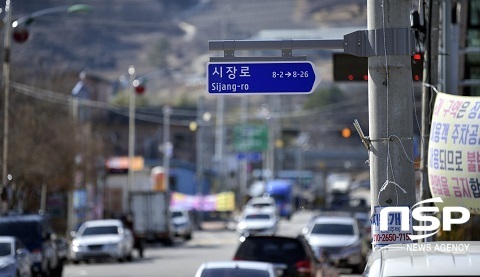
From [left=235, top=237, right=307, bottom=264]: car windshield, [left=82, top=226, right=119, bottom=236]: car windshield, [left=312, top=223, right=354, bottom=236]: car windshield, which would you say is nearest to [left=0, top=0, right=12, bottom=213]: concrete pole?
[left=82, top=226, right=119, bottom=236]: car windshield

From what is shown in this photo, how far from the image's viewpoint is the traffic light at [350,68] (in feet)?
76.3

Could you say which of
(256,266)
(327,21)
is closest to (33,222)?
(256,266)

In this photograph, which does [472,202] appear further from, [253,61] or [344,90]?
[344,90]

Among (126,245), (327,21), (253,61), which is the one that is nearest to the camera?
(253,61)

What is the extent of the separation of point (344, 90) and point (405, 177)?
145 metres

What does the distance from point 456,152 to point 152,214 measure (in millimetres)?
43862

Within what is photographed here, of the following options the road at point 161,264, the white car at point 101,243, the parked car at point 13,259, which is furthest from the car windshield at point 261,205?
the parked car at point 13,259

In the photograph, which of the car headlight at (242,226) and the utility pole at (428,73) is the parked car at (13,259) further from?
the car headlight at (242,226)

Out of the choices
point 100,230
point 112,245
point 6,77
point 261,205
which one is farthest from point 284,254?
point 261,205

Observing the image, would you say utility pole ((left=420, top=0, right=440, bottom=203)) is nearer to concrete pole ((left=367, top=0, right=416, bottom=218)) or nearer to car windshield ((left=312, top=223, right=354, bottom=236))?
concrete pole ((left=367, top=0, right=416, bottom=218))

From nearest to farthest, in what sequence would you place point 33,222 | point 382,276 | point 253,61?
point 382,276 < point 253,61 < point 33,222

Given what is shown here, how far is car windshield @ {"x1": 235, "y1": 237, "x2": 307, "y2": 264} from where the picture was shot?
23.5 metres

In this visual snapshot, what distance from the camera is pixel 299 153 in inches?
5906

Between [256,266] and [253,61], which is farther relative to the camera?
[256,266]
